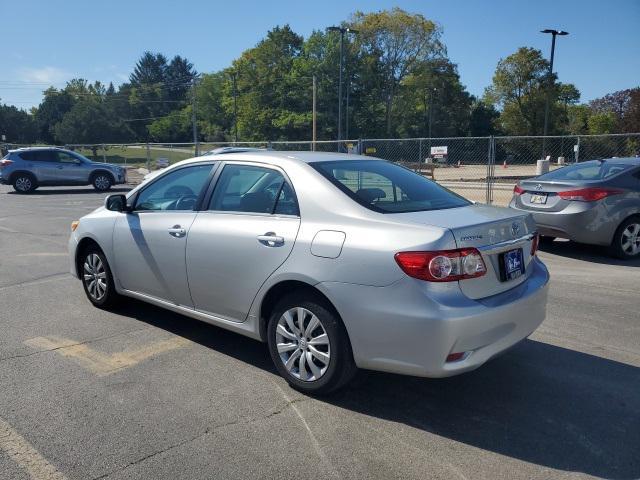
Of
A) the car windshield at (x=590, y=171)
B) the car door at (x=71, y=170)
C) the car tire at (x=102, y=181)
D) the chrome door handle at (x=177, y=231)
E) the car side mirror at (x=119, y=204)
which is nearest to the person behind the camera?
the chrome door handle at (x=177, y=231)

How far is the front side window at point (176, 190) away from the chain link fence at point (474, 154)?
421 inches

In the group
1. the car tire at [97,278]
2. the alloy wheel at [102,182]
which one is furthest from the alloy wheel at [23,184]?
the car tire at [97,278]

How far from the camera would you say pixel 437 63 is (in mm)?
70312

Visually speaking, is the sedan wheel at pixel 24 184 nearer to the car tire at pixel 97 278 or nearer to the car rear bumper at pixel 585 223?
the car tire at pixel 97 278

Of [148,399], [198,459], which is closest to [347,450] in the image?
[198,459]

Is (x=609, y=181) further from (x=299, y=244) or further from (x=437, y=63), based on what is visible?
(x=437, y=63)

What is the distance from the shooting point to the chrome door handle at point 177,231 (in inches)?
175

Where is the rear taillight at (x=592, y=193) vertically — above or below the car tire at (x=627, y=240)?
above

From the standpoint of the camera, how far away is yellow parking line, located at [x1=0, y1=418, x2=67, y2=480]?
2842 mm

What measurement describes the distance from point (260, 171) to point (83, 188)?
2115 cm

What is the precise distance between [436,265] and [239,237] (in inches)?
59.7

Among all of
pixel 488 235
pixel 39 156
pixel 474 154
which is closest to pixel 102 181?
pixel 39 156

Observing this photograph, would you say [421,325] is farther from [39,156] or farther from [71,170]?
[39,156]

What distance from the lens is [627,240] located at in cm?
816
